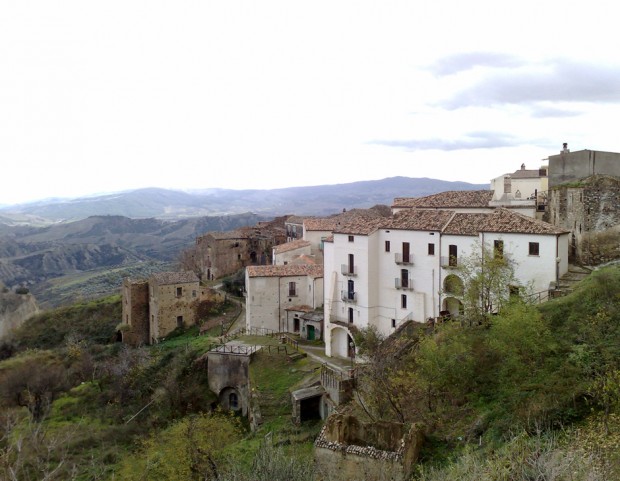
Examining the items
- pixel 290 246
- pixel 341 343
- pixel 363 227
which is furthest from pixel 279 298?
pixel 363 227

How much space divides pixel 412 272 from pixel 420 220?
372cm

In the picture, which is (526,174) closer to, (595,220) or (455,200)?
(455,200)

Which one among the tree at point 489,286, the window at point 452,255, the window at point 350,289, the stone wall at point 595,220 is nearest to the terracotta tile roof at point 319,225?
the window at point 350,289

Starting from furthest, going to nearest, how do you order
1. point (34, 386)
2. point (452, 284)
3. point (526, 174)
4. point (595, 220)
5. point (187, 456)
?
point (526, 174) < point (34, 386) < point (452, 284) < point (595, 220) < point (187, 456)

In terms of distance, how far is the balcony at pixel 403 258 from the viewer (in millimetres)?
33656

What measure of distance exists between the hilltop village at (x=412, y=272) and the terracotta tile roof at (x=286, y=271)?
0.44ft

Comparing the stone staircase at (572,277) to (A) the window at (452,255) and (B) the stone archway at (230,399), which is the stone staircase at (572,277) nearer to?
(A) the window at (452,255)

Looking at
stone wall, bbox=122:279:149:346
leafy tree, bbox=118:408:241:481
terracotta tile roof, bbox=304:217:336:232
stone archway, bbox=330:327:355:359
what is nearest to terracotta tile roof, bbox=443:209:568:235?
stone archway, bbox=330:327:355:359

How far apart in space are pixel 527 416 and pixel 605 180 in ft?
64.7

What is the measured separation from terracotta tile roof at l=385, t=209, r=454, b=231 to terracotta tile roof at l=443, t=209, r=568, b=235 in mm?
811

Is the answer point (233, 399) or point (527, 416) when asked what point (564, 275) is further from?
point (233, 399)

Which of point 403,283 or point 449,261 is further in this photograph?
point 403,283

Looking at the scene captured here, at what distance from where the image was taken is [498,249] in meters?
29.2

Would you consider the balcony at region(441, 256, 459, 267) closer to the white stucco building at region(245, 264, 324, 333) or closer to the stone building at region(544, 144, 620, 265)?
the stone building at region(544, 144, 620, 265)
